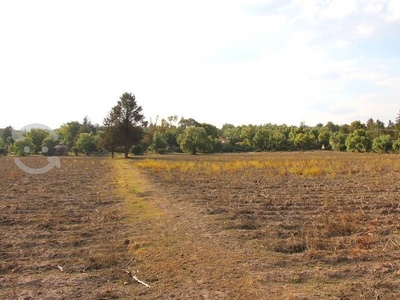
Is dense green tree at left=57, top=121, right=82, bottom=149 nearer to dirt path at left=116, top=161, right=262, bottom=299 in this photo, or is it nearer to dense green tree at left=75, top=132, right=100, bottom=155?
dense green tree at left=75, top=132, right=100, bottom=155

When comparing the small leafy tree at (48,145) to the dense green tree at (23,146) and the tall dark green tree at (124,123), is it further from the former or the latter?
the tall dark green tree at (124,123)

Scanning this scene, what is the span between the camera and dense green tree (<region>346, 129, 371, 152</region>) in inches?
2795

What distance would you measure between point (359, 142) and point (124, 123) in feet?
153

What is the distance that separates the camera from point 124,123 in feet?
166

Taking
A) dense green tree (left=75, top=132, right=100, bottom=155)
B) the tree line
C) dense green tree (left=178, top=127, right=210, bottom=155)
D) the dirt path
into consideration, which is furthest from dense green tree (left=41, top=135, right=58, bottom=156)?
the dirt path

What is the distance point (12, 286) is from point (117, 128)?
46208mm

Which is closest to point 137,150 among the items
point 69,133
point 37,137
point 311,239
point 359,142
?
point 37,137

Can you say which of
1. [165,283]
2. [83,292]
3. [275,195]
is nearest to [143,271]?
[165,283]

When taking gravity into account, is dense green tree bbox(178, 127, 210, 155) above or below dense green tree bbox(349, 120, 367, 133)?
below

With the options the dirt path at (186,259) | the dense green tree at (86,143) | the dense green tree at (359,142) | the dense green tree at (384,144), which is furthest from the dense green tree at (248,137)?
the dirt path at (186,259)

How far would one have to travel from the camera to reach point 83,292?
4.52 meters

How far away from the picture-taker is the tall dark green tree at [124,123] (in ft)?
164

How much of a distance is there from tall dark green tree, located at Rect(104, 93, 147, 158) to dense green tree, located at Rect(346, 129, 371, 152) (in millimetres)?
43922

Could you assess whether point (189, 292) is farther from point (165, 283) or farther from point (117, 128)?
point (117, 128)
